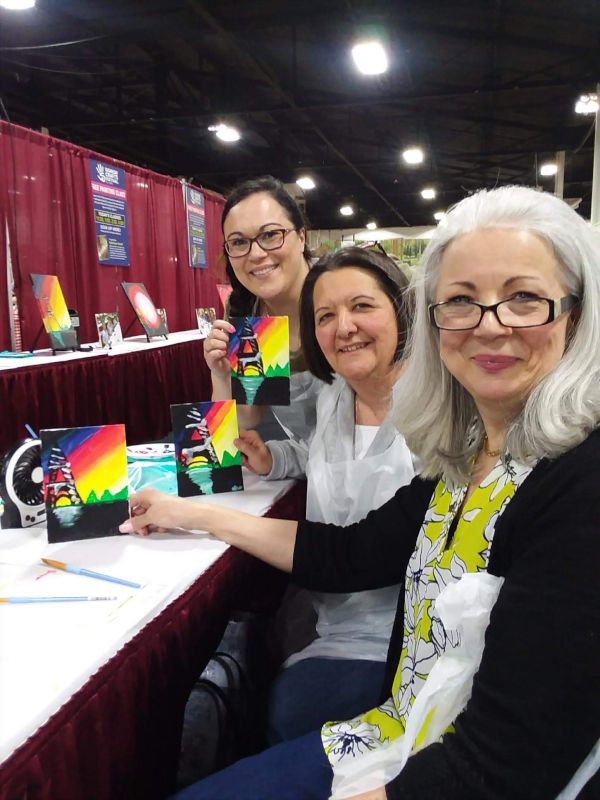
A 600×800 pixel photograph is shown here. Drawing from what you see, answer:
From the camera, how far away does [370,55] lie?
4.87 metres

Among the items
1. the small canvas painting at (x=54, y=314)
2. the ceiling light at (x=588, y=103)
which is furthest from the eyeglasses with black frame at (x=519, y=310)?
the ceiling light at (x=588, y=103)

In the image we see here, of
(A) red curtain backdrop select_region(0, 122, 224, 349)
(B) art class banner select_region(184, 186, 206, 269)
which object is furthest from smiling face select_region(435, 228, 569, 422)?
(B) art class banner select_region(184, 186, 206, 269)

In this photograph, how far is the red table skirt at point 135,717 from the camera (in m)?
0.68

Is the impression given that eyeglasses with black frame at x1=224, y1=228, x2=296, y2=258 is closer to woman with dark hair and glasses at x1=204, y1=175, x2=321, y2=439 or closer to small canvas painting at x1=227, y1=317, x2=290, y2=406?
A: woman with dark hair and glasses at x1=204, y1=175, x2=321, y2=439

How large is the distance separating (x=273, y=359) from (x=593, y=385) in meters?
0.86

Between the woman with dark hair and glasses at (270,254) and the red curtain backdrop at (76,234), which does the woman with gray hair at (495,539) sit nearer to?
the woman with dark hair and glasses at (270,254)

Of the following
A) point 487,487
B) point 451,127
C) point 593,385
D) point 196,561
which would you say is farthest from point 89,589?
point 451,127

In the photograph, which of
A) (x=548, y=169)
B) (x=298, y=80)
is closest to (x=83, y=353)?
(x=298, y=80)

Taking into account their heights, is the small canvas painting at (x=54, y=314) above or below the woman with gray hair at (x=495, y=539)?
above

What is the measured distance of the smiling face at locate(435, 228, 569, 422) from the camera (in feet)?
2.70

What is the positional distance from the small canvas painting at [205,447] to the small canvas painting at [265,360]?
5.8 inches

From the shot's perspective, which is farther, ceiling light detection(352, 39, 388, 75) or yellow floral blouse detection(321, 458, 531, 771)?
ceiling light detection(352, 39, 388, 75)

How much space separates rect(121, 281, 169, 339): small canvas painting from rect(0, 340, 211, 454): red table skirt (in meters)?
0.24

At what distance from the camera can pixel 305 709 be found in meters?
1.22
